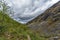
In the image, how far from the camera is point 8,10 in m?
18.3

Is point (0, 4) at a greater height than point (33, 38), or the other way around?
point (0, 4)

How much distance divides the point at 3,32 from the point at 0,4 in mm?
2588

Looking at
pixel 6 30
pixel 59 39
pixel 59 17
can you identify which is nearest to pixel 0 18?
pixel 6 30

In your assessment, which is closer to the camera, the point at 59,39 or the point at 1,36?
the point at 1,36

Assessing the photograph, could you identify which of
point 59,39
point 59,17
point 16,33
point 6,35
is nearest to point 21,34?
point 16,33

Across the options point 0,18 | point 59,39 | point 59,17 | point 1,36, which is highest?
point 59,17

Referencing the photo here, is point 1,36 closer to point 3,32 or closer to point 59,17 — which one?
point 3,32

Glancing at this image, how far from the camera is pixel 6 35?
16.4 metres

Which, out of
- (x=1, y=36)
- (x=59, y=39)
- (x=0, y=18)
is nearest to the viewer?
(x=1, y=36)

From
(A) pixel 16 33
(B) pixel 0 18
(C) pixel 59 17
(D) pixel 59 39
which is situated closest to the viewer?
(A) pixel 16 33

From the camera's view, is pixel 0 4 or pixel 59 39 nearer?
pixel 0 4

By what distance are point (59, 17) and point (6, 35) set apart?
64083 mm

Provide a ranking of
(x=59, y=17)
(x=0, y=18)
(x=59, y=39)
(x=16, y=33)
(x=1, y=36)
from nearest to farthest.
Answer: (x=1, y=36) → (x=16, y=33) → (x=0, y=18) → (x=59, y=39) → (x=59, y=17)

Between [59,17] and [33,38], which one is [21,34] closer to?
[33,38]
